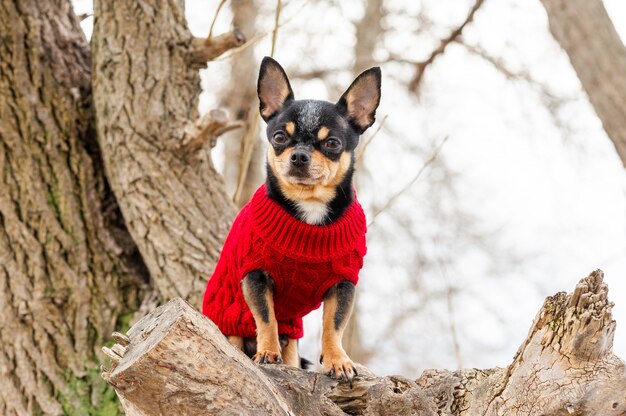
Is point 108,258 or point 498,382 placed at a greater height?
point 108,258

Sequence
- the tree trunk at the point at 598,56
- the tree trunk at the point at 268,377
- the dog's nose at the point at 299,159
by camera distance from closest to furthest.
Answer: the tree trunk at the point at 268,377, the dog's nose at the point at 299,159, the tree trunk at the point at 598,56

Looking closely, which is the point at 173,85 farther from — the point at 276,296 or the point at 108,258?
the point at 276,296

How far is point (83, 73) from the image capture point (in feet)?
14.5

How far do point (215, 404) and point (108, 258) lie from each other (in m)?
2.24

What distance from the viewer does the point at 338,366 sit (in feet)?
8.87

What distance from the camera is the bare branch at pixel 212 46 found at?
4.12 meters

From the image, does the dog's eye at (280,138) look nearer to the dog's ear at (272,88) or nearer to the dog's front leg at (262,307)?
the dog's ear at (272,88)

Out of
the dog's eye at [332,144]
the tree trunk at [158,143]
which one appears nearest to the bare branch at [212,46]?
the tree trunk at [158,143]

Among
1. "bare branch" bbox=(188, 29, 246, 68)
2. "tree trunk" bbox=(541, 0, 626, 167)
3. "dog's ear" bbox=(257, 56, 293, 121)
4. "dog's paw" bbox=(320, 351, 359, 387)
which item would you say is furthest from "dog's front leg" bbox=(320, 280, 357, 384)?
"tree trunk" bbox=(541, 0, 626, 167)

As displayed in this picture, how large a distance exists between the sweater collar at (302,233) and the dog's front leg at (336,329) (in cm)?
19

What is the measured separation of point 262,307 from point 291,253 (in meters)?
0.25

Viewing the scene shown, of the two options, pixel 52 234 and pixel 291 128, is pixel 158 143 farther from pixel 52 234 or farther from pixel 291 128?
pixel 291 128

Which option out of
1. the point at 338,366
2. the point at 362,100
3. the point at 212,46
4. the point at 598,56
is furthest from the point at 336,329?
the point at 598,56

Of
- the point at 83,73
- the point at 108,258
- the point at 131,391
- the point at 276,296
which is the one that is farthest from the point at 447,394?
the point at 83,73
